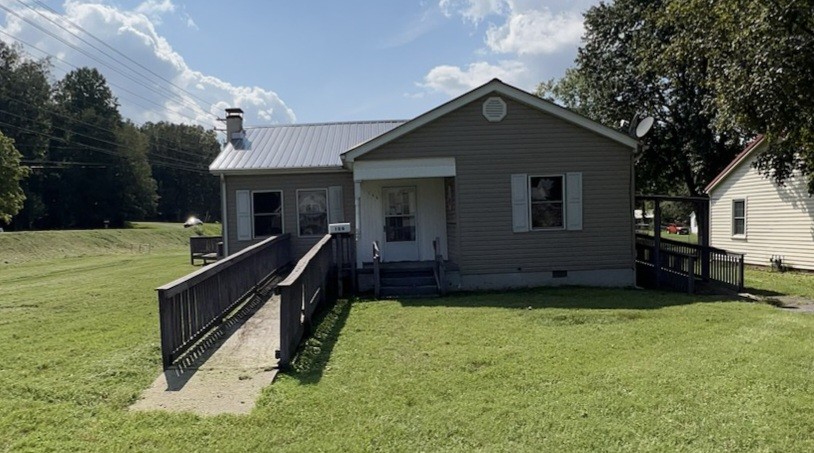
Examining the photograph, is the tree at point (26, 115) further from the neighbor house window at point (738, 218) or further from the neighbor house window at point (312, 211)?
the neighbor house window at point (738, 218)

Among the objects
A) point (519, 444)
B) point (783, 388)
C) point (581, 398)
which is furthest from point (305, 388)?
point (783, 388)

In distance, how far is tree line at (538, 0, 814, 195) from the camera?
782cm

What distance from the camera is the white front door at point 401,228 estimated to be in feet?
39.3

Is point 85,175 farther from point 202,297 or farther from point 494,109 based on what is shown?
point 202,297

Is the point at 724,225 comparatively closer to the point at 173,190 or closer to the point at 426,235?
the point at 426,235

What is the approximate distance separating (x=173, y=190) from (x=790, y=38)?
77.7m

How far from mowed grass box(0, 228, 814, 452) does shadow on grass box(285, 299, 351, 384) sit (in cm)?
3

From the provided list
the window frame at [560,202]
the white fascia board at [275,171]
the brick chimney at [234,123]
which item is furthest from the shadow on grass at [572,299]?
the brick chimney at [234,123]

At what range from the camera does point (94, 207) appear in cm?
5769

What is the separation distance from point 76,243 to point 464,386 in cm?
3269

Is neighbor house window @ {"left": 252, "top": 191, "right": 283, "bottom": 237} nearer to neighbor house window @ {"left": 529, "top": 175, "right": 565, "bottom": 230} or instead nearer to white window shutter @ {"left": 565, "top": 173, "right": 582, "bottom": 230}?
neighbor house window @ {"left": 529, "top": 175, "right": 565, "bottom": 230}

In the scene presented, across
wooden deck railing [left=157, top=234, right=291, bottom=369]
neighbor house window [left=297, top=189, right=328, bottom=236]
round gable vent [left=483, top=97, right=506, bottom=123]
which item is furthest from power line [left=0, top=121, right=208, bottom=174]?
round gable vent [left=483, top=97, right=506, bottom=123]

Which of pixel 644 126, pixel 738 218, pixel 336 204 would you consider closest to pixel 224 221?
pixel 336 204

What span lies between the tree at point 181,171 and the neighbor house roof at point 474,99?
68.3 meters
